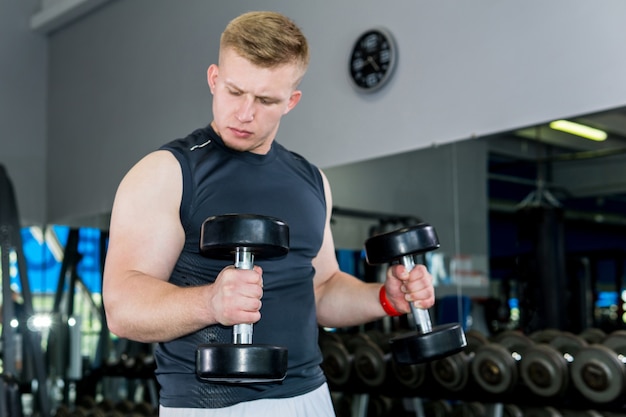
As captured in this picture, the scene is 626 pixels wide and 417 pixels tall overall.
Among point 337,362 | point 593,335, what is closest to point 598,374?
point 593,335

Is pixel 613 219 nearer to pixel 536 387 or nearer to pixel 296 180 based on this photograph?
pixel 536 387

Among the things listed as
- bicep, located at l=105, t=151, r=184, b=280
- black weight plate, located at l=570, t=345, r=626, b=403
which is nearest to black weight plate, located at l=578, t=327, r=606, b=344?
black weight plate, located at l=570, t=345, r=626, b=403

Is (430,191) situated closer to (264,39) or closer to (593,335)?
(593,335)

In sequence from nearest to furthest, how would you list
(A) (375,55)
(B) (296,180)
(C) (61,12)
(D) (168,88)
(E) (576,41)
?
(B) (296,180) → (E) (576,41) → (A) (375,55) → (D) (168,88) → (C) (61,12)

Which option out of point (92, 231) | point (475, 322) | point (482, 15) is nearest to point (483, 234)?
point (475, 322)

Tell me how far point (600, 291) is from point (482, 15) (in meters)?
1.22

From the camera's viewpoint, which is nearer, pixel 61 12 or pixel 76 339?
pixel 76 339

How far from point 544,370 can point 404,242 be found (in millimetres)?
1665

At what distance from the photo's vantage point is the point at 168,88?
477 centimetres

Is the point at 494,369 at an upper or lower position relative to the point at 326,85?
lower

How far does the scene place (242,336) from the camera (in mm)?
1219

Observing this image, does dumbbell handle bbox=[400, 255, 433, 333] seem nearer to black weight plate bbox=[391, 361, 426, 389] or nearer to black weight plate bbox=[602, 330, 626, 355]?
black weight plate bbox=[602, 330, 626, 355]

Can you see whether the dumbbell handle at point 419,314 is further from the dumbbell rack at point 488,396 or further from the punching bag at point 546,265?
the punching bag at point 546,265

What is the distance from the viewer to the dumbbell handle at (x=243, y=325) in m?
1.21
